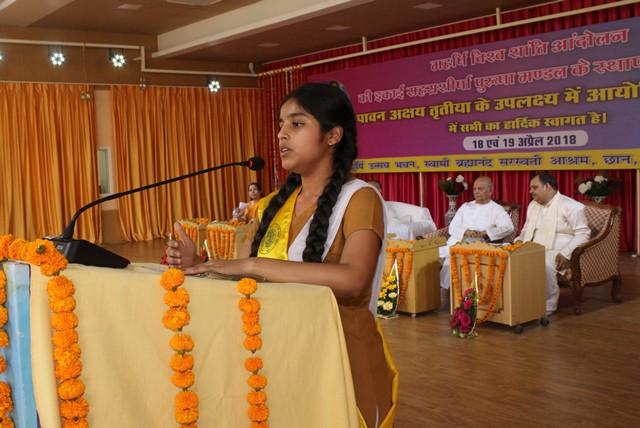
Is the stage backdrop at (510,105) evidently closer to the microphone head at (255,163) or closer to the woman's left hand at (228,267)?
the microphone head at (255,163)

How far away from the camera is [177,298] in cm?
127

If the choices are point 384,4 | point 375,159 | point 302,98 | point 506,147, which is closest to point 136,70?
point 375,159

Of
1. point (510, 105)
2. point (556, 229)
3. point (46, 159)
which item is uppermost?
point (510, 105)

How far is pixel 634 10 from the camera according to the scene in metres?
8.11

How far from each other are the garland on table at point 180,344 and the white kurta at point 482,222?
5.57m

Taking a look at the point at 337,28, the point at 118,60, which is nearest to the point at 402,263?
the point at 337,28

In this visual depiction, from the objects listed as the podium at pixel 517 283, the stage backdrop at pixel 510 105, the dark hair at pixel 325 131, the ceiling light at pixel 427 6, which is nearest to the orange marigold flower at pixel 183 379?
the dark hair at pixel 325 131

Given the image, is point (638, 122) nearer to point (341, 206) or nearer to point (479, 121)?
point (479, 121)

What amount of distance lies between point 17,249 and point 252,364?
46 cm

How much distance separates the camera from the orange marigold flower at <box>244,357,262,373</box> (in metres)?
1.36

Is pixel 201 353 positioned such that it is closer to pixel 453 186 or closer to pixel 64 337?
pixel 64 337

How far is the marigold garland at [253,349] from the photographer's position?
4.40ft

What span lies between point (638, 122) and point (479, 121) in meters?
2.16

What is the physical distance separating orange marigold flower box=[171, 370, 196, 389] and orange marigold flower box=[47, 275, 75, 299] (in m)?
0.24
